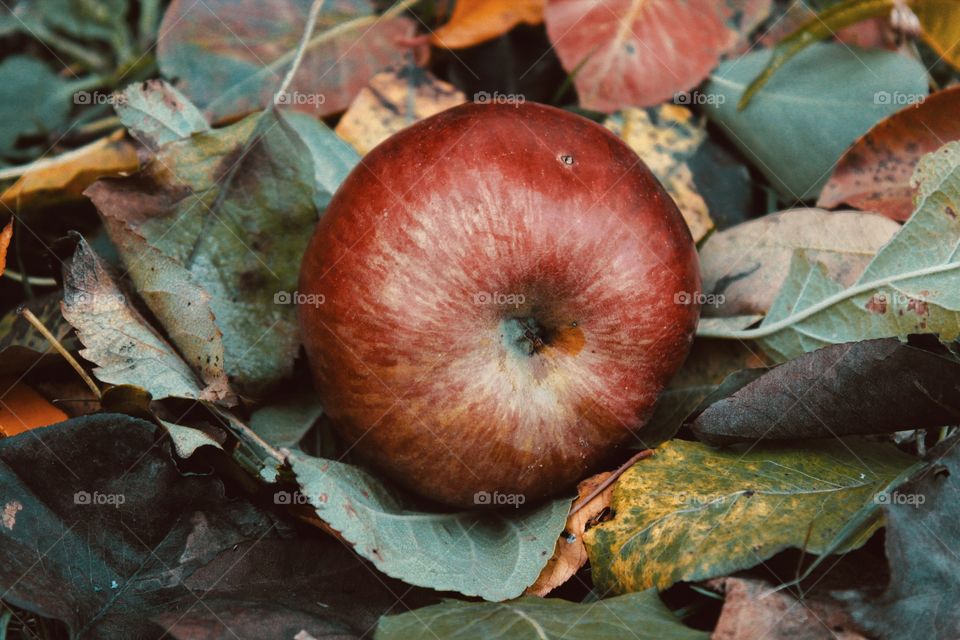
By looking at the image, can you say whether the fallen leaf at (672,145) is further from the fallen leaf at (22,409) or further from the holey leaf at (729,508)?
the fallen leaf at (22,409)

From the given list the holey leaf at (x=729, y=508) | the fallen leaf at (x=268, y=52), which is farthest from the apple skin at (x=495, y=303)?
the fallen leaf at (x=268, y=52)

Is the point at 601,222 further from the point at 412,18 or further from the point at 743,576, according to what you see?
the point at 412,18

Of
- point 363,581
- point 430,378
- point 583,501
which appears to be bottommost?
point 363,581

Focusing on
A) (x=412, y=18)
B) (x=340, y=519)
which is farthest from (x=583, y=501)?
(x=412, y=18)

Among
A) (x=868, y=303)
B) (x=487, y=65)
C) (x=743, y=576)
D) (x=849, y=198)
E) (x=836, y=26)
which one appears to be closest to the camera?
(x=743, y=576)
